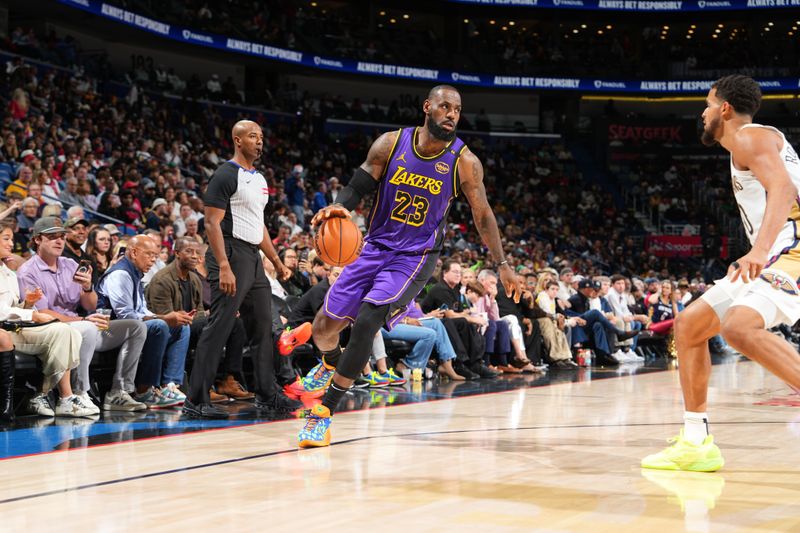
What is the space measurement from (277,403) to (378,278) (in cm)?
167

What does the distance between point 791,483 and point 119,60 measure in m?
22.5

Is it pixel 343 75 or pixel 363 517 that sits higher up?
pixel 343 75

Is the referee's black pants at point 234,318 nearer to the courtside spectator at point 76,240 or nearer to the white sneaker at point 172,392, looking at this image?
the white sneaker at point 172,392

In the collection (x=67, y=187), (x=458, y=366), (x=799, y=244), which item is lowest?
(x=458, y=366)

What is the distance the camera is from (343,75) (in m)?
28.9

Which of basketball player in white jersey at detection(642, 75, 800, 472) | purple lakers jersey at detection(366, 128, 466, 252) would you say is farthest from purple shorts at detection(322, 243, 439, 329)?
basketball player in white jersey at detection(642, 75, 800, 472)

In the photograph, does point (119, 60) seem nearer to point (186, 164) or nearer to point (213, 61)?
point (213, 61)

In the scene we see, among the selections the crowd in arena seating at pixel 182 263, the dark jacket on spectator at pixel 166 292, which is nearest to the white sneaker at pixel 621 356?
the crowd in arena seating at pixel 182 263

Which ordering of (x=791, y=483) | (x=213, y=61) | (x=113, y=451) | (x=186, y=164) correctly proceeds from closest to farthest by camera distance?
1. (x=791, y=483)
2. (x=113, y=451)
3. (x=186, y=164)
4. (x=213, y=61)

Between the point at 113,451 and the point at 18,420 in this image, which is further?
the point at 18,420

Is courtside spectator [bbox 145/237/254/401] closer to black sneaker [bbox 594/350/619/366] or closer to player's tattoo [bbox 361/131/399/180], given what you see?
player's tattoo [bbox 361/131/399/180]

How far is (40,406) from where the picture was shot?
5.98 meters

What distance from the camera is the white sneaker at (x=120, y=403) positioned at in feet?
20.7

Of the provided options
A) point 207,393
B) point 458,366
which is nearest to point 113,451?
point 207,393
